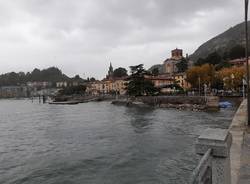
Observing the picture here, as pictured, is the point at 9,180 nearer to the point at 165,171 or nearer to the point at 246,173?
the point at 165,171

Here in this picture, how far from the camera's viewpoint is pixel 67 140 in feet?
82.2

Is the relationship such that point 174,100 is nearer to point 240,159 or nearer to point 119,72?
point 240,159

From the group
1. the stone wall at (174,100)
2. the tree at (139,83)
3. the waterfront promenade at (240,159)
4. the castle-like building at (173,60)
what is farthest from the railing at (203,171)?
the castle-like building at (173,60)

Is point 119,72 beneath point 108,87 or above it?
above

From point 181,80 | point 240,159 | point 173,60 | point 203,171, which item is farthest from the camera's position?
point 173,60

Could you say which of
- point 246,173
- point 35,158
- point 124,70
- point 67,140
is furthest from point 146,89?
point 124,70

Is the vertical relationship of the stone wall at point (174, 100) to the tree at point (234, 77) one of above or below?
below

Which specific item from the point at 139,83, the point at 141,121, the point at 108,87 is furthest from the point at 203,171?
the point at 108,87

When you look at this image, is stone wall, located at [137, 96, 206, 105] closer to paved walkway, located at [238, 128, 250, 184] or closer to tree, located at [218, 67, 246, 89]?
tree, located at [218, 67, 246, 89]

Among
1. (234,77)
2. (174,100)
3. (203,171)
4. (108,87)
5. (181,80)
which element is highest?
(181,80)

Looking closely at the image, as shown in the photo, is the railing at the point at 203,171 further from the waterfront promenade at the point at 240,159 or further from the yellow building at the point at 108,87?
the yellow building at the point at 108,87

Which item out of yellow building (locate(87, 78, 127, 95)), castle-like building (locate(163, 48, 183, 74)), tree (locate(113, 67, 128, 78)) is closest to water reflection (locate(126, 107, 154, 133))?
yellow building (locate(87, 78, 127, 95))

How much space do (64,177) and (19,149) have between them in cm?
885

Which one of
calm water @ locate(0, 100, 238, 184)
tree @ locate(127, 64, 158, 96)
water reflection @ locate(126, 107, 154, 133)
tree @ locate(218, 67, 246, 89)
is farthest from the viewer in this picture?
tree @ locate(127, 64, 158, 96)
